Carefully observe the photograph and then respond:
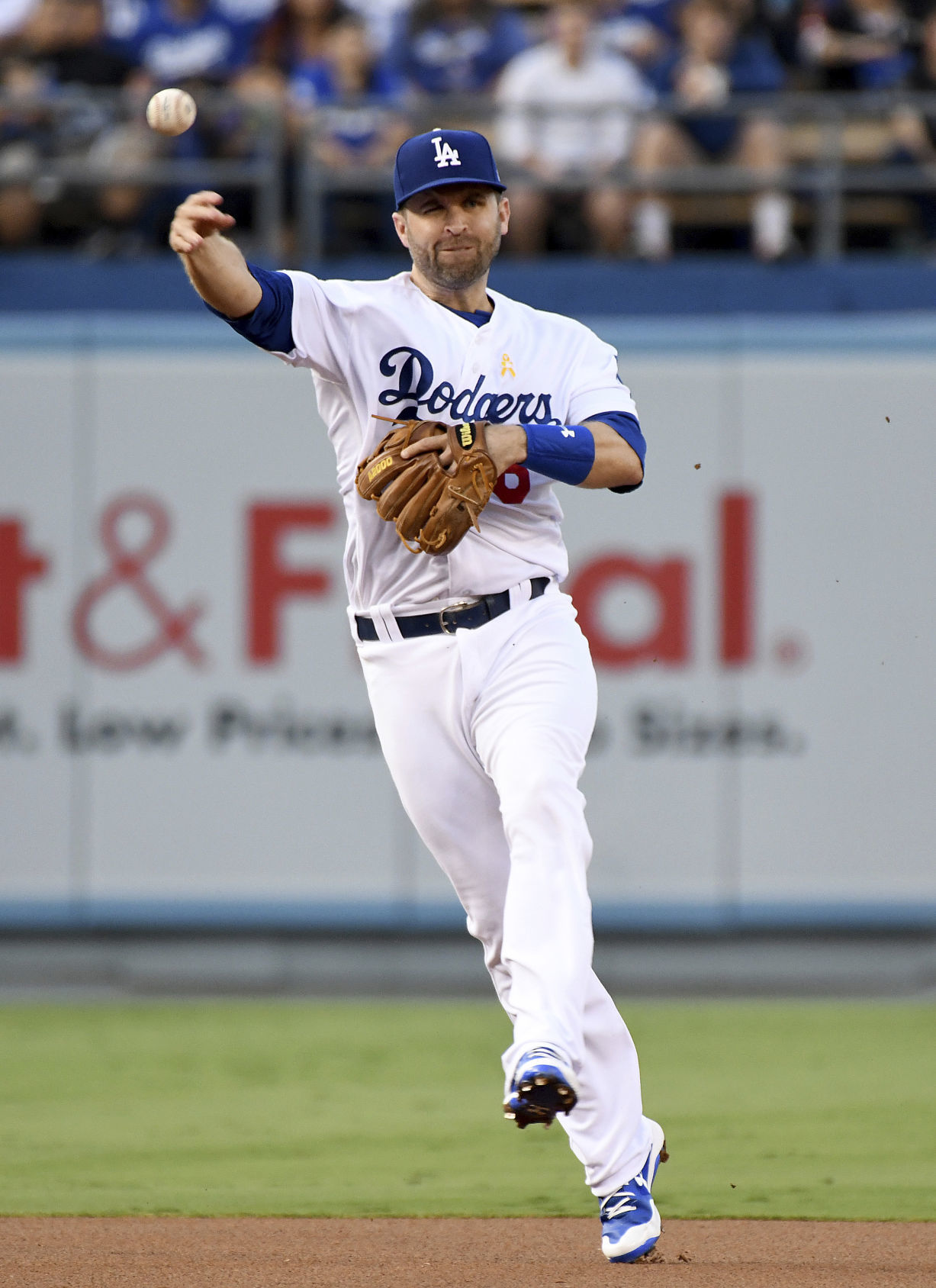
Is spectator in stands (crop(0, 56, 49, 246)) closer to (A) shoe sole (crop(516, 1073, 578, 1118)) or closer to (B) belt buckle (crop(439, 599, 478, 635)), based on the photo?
(B) belt buckle (crop(439, 599, 478, 635))

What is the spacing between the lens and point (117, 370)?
866 centimetres

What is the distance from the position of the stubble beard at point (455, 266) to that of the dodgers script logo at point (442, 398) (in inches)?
7.1

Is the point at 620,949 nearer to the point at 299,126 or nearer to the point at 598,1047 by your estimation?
the point at 299,126

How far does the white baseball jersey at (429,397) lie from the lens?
3.95 m

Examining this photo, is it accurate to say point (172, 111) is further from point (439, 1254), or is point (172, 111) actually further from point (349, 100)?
point (349, 100)

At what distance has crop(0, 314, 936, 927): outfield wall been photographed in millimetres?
8547

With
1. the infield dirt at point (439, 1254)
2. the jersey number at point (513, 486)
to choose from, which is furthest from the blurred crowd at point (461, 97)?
the infield dirt at point (439, 1254)

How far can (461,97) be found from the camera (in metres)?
9.36

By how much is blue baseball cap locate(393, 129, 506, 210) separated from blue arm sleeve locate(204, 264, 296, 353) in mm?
306

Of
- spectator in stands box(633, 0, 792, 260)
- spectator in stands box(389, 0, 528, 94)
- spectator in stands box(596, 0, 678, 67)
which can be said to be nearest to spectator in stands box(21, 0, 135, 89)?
spectator in stands box(389, 0, 528, 94)

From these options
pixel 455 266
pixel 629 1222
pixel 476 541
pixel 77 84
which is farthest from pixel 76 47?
pixel 629 1222

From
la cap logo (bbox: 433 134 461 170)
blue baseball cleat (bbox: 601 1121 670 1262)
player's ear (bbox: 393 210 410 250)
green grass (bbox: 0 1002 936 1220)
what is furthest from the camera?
green grass (bbox: 0 1002 936 1220)

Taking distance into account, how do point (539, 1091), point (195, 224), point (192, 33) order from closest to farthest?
point (539, 1091)
point (195, 224)
point (192, 33)

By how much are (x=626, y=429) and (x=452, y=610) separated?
1.73 feet
